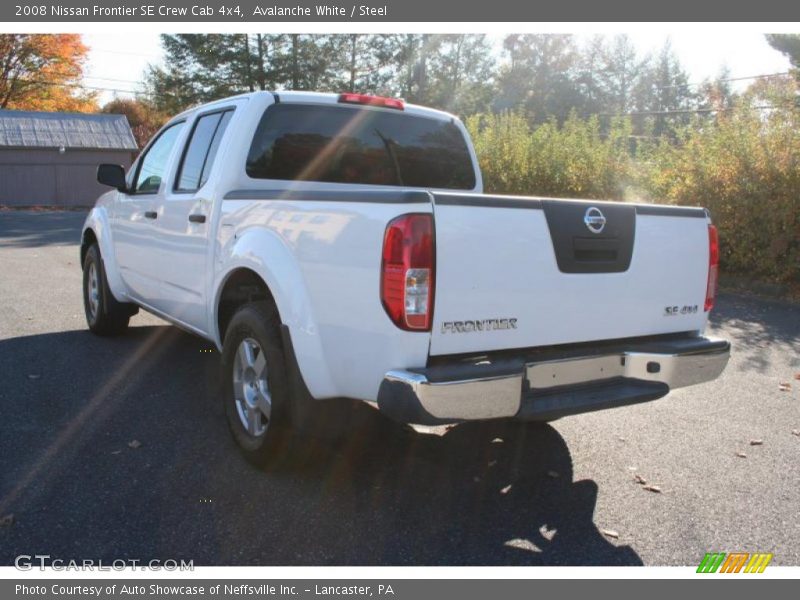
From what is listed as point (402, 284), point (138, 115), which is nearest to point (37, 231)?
point (402, 284)

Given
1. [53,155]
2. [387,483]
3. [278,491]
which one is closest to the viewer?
[278,491]

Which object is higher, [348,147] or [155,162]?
[348,147]

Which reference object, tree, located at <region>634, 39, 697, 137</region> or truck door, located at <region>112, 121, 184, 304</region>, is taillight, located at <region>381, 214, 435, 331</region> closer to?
truck door, located at <region>112, 121, 184, 304</region>

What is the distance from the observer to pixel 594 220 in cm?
344

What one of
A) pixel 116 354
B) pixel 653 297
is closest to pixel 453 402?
pixel 653 297

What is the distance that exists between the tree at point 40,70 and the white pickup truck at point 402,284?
4799cm

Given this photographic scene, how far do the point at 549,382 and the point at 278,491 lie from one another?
145 cm

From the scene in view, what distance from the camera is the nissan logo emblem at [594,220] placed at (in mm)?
3418

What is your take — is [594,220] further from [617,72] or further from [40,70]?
[617,72]

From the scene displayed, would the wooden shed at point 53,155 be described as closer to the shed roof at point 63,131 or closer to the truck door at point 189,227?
the shed roof at point 63,131

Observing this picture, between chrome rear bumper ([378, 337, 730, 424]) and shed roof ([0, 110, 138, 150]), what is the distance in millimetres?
36232

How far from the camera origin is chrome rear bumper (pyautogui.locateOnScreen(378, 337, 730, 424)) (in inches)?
116

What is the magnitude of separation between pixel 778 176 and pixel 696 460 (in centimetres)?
758

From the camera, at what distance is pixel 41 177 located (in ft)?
114
